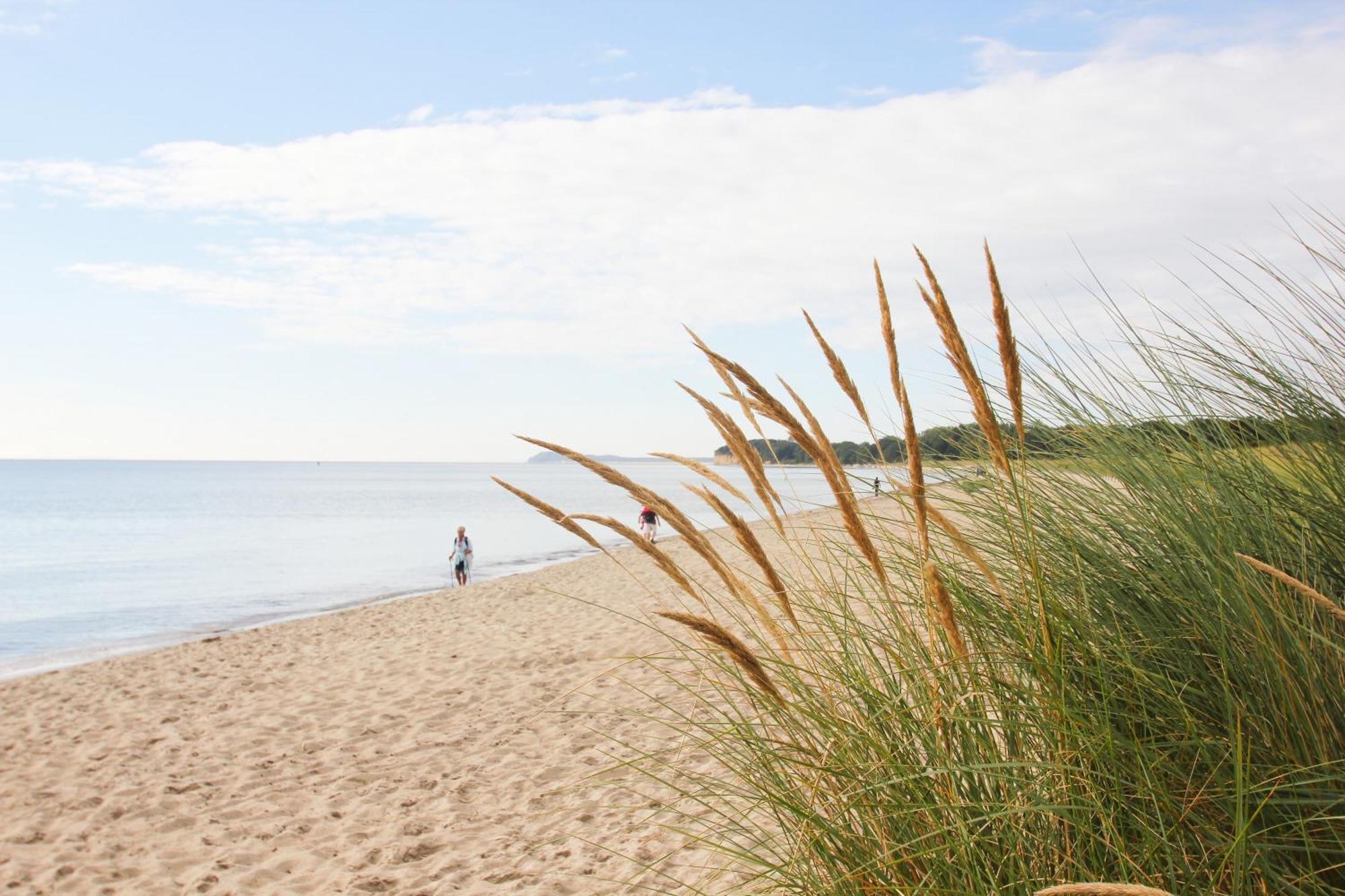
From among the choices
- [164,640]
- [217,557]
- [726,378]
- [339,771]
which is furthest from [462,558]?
[726,378]

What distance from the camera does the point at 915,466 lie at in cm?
189

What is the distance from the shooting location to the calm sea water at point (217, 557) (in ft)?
73.0

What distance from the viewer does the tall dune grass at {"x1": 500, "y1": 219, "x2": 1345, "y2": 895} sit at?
1.69 m

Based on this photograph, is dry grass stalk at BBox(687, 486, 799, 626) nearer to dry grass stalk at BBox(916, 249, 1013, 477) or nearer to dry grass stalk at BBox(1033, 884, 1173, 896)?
dry grass stalk at BBox(916, 249, 1013, 477)

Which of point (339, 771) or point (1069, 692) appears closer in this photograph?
point (1069, 692)

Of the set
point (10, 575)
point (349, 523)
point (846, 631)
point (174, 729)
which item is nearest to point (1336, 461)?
point (846, 631)

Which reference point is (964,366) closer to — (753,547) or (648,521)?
(753,547)

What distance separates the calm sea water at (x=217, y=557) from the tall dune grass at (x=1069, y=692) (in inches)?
27.8

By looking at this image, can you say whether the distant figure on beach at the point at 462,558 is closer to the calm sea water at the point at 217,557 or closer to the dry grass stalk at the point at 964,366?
the calm sea water at the point at 217,557

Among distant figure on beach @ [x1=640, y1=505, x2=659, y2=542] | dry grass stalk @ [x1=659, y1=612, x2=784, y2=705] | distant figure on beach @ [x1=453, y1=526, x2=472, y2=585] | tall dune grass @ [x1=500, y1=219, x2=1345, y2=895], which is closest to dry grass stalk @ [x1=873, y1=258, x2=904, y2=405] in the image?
tall dune grass @ [x1=500, y1=219, x2=1345, y2=895]

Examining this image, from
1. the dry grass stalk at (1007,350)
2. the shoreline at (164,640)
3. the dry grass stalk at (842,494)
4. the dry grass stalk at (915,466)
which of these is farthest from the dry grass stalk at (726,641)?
the shoreline at (164,640)

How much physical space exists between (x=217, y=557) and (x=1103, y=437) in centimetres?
4192

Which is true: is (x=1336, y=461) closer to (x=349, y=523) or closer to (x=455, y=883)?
(x=455, y=883)

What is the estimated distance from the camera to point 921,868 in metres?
1.88
